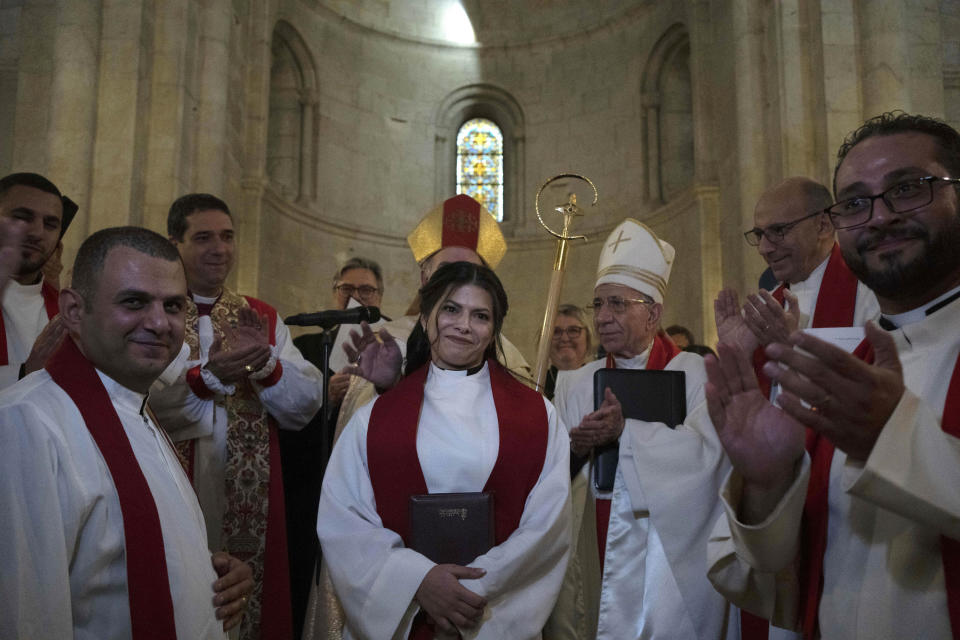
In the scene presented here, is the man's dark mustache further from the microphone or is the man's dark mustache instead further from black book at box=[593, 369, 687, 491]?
the microphone

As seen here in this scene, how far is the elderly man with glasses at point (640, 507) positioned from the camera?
300 centimetres

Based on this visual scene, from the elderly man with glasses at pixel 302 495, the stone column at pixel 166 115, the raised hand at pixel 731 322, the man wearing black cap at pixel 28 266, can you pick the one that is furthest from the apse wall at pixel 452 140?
the raised hand at pixel 731 322

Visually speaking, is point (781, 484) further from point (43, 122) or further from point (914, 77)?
point (43, 122)

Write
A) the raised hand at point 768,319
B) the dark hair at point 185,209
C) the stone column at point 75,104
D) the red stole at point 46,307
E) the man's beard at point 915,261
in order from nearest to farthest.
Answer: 1. the man's beard at point 915,261
2. the raised hand at point 768,319
3. the red stole at point 46,307
4. the dark hair at point 185,209
5. the stone column at point 75,104

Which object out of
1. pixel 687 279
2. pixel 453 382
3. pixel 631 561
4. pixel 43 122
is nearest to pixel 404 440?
pixel 453 382

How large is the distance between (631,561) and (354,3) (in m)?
12.4

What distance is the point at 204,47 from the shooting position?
873 centimetres

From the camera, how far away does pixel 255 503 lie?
3.78 meters

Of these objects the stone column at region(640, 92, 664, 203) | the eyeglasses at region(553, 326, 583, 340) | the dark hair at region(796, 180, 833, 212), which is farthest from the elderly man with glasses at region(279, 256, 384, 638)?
the stone column at region(640, 92, 664, 203)

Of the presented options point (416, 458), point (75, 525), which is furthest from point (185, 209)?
point (75, 525)

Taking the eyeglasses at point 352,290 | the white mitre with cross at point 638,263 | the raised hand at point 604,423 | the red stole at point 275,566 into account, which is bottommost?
the red stole at point 275,566

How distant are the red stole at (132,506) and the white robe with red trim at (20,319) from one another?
50.5 inches

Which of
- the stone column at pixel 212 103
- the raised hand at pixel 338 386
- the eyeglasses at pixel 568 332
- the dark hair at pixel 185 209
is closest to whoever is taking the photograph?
the dark hair at pixel 185 209

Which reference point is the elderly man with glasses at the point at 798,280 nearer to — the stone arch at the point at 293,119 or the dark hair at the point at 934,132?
the dark hair at the point at 934,132
